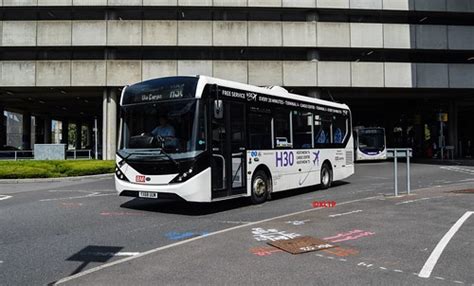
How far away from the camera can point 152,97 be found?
9.36m

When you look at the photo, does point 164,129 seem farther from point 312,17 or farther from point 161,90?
point 312,17

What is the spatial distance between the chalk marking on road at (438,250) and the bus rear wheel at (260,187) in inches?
183

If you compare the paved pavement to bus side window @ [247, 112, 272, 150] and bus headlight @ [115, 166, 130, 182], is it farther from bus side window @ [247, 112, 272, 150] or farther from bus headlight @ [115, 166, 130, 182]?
bus side window @ [247, 112, 272, 150]

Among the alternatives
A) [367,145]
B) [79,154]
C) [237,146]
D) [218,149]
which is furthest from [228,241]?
[367,145]

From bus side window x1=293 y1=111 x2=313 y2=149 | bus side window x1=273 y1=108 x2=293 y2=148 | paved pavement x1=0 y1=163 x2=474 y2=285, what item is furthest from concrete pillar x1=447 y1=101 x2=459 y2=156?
bus side window x1=273 y1=108 x2=293 y2=148

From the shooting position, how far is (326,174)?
46.3 ft

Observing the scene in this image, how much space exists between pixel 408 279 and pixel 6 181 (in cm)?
1731

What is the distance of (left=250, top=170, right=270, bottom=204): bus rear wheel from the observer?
10.4 meters

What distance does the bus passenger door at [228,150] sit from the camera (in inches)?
353

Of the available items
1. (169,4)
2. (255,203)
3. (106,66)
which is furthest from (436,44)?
(255,203)

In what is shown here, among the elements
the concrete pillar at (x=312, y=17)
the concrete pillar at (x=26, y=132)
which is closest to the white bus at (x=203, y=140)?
the concrete pillar at (x=312, y=17)

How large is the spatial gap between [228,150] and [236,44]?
21035 mm

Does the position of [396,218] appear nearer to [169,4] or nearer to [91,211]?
[91,211]

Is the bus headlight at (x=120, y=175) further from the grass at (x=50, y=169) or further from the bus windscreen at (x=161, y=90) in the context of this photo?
the grass at (x=50, y=169)
